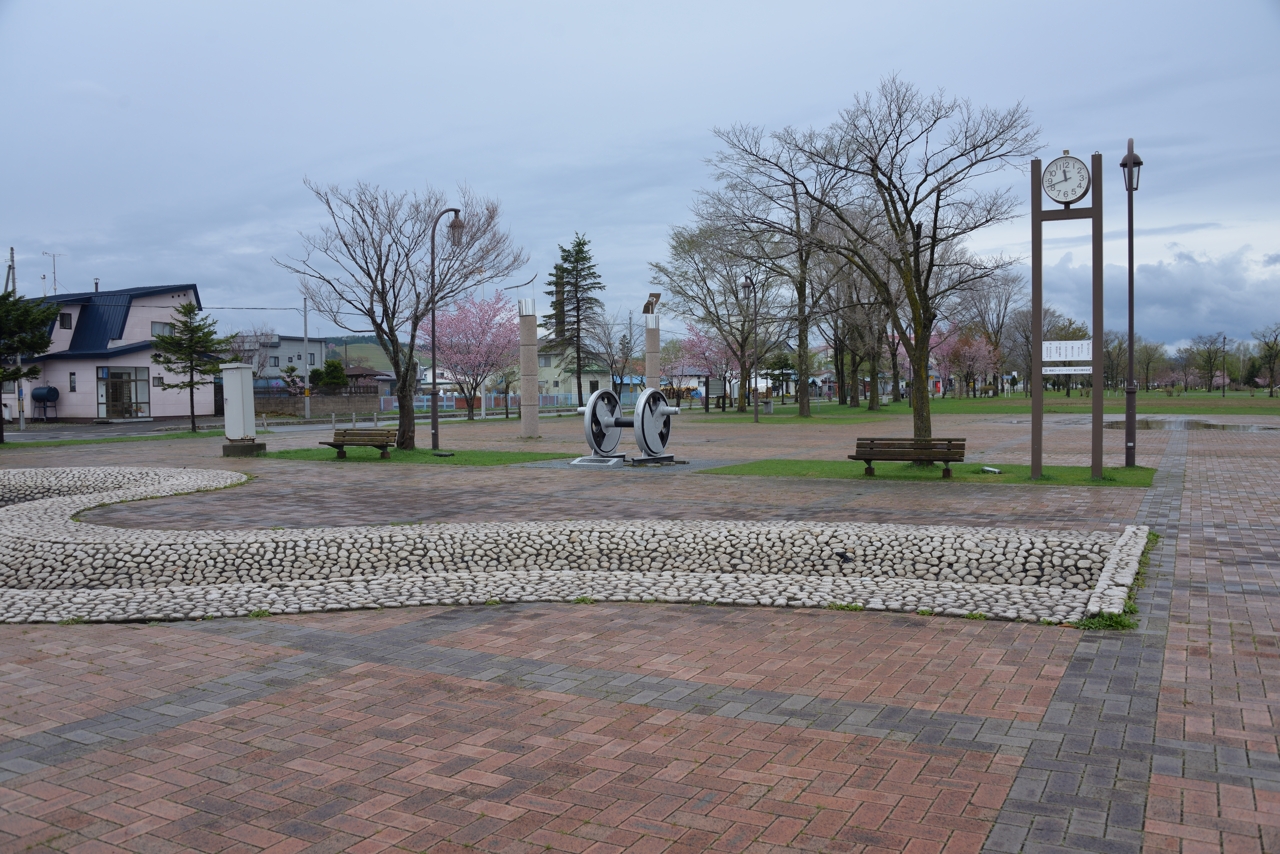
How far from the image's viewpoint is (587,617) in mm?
6727

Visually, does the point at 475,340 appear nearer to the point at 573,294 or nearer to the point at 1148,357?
the point at 573,294

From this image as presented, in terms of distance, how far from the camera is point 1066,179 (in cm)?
1406

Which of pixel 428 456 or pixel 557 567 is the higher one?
pixel 428 456

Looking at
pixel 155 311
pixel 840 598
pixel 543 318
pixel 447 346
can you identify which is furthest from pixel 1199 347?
pixel 840 598

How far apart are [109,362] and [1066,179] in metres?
45.6

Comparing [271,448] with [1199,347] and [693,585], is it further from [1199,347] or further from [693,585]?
[1199,347]

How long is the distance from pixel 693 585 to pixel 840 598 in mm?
1224

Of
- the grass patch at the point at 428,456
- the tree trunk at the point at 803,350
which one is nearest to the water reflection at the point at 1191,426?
the tree trunk at the point at 803,350

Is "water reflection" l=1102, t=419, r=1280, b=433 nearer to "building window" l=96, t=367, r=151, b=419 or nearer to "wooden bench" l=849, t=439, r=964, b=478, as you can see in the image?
"wooden bench" l=849, t=439, r=964, b=478

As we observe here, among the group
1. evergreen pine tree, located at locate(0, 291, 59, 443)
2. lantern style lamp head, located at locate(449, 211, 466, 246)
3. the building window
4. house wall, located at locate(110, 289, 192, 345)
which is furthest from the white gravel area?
house wall, located at locate(110, 289, 192, 345)

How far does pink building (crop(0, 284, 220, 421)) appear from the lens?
46.0 meters

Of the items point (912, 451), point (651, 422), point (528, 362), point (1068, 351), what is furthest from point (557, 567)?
point (528, 362)

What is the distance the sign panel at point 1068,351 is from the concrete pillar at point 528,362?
18.2 m

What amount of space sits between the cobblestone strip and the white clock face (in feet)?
31.6
